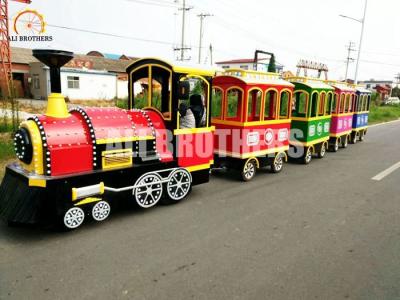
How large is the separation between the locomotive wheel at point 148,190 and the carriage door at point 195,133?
63 cm

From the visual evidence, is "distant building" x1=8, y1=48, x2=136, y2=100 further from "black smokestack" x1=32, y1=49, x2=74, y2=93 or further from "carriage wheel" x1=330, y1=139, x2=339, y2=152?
"black smokestack" x1=32, y1=49, x2=74, y2=93

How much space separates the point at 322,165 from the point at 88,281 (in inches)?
316

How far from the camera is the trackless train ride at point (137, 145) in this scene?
4.52 meters

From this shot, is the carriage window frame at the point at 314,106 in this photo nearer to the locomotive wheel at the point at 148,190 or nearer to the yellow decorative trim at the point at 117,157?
the locomotive wheel at the point at 148,190

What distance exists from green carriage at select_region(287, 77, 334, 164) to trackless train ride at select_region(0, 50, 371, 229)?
1335 mm

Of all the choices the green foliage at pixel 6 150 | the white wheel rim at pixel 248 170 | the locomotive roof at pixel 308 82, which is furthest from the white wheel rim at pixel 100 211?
the locomotive roof at pixel 308 82

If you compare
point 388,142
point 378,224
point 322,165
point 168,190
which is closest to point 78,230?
point 168,190

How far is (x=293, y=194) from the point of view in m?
6.88

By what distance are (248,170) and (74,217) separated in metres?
4.38

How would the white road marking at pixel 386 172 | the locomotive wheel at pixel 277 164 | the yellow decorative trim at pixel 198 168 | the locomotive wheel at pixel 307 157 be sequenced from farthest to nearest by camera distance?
the locomotive wheel at pixel 307 157 < the locomotive wheel at pixel 277 164 < the white road marking at pixel 386 172 < the yellow decorative trim at pixel 198 168

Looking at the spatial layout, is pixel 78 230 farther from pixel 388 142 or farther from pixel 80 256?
pixel 388 142

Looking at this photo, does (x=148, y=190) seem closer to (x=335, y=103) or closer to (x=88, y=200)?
(x=88, y=200)

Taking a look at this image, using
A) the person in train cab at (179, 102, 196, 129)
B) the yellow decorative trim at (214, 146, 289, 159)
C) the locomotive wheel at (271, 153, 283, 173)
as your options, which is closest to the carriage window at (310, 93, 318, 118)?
the locomotive wheel at (271, 153, 283, 173)

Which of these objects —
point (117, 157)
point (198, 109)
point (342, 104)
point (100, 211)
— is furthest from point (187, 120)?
point (342, 104)
